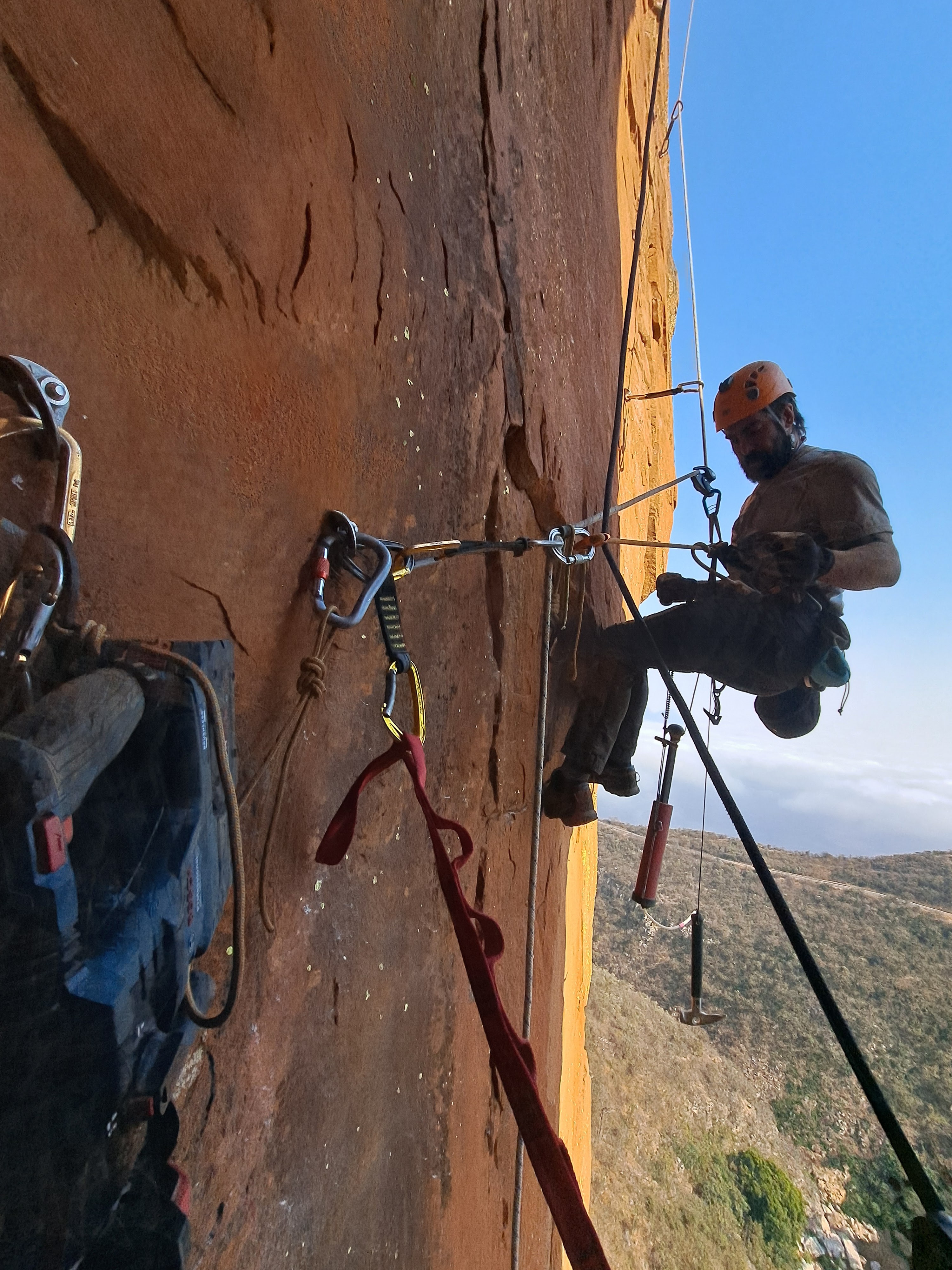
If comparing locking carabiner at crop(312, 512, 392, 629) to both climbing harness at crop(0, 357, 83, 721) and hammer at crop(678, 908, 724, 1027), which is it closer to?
climbing harness at crop(0, 357, 83, 721)

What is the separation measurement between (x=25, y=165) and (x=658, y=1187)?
14.2m

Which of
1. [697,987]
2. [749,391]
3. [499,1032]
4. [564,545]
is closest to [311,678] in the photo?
[499,1032]

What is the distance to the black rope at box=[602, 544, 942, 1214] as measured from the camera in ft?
3.10

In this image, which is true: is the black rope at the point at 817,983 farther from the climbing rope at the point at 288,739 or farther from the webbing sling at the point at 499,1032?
the climbing rope at the point at 288,739

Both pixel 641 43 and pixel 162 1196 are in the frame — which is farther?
pixel 641 43

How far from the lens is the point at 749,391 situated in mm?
3213

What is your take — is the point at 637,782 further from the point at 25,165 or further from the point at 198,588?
the point at 25,165

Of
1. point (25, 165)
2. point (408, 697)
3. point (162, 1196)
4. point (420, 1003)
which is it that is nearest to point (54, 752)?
point (162, 1196)

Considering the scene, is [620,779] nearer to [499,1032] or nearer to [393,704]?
[393,704]

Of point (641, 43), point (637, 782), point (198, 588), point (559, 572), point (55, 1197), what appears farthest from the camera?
point (641, 43)

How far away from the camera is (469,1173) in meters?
1.92

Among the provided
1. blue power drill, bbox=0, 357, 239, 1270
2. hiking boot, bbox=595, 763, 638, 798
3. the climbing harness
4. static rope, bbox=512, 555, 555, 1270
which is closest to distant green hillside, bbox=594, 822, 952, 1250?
hiking boot, bbox=595, 763, 638, 798

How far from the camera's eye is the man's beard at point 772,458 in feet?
10.1

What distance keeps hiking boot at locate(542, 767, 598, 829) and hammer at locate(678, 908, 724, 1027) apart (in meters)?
1.76
